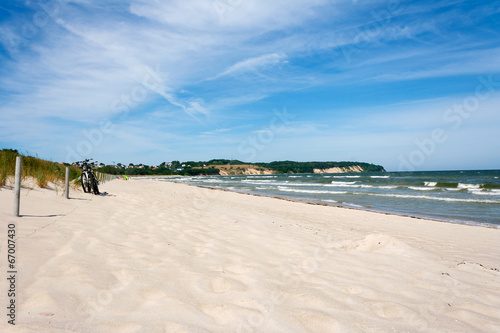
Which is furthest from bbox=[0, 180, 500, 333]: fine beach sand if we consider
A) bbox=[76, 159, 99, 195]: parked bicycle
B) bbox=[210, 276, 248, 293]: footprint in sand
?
bbox=[76, 159, 99, 195]: parked bicycle

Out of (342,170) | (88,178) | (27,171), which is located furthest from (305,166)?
(27,171)

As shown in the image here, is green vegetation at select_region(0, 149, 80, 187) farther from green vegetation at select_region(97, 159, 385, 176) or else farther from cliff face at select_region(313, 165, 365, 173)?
cliff face at select_region(313, 165, 365, 173)

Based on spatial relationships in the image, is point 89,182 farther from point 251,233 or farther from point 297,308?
point 297,308

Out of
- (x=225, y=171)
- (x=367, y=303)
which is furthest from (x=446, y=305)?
(x=225, y=171)

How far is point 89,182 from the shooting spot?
1023 centimetres

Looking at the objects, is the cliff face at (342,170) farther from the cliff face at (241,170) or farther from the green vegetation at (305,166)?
the cliff face at (241,170)

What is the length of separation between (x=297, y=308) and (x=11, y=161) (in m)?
9.49

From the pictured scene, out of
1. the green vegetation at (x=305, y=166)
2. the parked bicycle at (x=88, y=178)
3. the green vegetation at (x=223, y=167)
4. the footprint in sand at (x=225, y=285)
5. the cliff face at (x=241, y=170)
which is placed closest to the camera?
the footprint in sand at (x=225, y=285)

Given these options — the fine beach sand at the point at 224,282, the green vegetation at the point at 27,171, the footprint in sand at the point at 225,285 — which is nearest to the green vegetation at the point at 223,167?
the green vegetation at the point at 27,171

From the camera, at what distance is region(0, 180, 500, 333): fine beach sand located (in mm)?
2258

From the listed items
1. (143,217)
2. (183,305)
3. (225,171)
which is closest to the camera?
(183,305)

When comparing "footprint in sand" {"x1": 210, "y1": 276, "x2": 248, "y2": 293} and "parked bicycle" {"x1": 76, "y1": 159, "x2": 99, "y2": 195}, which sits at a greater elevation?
"parked bicycle" {"x1": 76, "y1": 159, "x2": 99, "y2": 195}

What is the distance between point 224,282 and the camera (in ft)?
10.1

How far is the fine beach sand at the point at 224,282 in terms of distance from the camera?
2.26 meters
